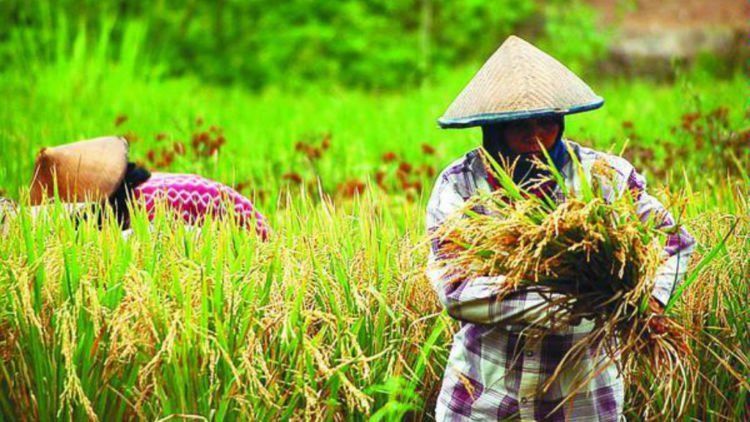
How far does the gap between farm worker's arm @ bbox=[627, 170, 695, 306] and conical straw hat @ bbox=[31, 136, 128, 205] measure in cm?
203

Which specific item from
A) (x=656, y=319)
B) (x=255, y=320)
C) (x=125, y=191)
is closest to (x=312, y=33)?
(x=125, y=191)

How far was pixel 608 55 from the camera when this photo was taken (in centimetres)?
1067

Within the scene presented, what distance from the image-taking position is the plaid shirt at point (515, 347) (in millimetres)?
2379

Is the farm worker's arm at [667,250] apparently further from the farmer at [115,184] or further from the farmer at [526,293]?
the farmer at [115,184]

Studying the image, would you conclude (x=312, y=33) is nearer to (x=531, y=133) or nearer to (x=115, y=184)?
(x=115, y=184)

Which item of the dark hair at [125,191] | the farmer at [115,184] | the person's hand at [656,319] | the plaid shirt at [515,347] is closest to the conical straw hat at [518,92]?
the plaid shirt at [515,347]

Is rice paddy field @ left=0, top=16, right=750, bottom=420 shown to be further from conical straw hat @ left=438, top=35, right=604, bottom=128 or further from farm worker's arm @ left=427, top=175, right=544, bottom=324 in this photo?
conical straw hat @ left=438, top=35, right=604, bottom=128

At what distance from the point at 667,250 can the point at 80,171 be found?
2207mm

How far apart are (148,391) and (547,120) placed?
1.18 m

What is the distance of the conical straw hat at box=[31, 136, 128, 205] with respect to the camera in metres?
3.86

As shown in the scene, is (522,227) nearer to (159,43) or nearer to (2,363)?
(2,363)

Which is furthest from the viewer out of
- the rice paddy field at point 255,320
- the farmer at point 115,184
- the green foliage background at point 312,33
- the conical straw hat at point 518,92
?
the green foliage background at point 312,33

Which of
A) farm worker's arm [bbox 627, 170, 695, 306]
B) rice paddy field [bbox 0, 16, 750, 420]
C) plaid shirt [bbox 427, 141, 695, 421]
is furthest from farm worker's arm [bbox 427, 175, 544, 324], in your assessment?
farm worker's arm [bbox 627, 170, 695, 306]

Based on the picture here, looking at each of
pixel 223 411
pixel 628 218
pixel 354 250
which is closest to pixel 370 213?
pixel 354 250
